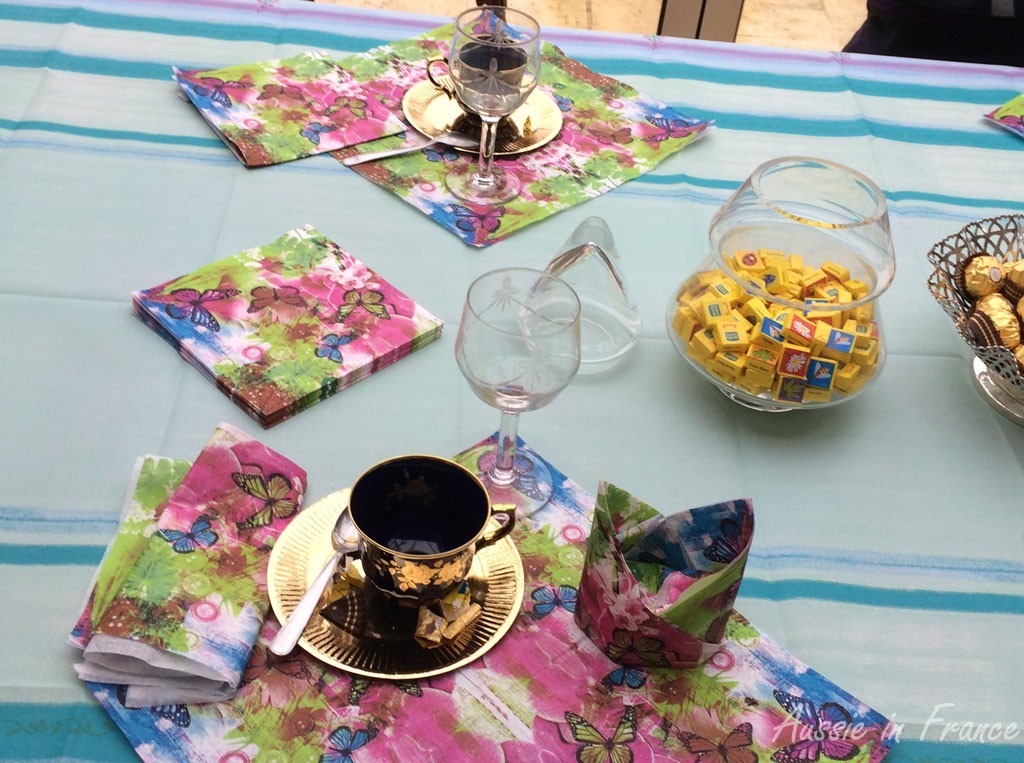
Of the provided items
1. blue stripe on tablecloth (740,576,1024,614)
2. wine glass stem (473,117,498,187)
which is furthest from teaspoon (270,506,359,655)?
wine glass stem (473,117,498,187)

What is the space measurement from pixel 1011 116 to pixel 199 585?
3.63ft

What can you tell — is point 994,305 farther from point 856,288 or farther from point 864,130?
point 864,130

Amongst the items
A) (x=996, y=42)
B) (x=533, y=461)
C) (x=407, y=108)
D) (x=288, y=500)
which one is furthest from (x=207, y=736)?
(x=996, y=42)

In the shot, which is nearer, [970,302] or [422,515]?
[422,515]

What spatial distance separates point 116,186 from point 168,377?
0.28 meters

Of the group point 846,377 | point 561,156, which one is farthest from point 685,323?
point 561,156

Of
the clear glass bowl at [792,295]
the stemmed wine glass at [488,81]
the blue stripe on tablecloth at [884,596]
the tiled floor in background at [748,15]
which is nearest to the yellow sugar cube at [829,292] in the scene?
the clear glass bowl at [792,295]

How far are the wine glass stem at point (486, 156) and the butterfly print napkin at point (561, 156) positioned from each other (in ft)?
0.11

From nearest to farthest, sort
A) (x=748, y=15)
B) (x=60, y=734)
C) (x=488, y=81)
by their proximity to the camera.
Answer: (x=60, y=734) → (x=488, y=81) → (x=748, y=15)

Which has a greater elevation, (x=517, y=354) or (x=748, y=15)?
(x=517, y=354)

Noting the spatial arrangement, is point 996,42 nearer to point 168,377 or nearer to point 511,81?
point 511,81

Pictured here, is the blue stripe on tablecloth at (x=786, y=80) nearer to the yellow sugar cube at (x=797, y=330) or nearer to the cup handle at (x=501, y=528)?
the yellow sugar cube at (x=797, y=330)

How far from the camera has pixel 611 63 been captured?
1.25 meters

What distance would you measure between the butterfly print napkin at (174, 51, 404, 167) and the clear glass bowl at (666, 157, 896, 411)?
0.42 meters
